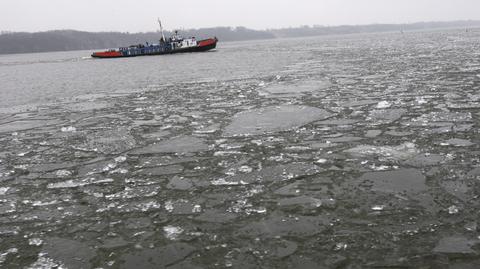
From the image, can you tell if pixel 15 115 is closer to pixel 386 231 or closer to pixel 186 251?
pixel 186 251

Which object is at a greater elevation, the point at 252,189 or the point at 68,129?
the point at 68,129

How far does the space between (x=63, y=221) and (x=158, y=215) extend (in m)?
0.83

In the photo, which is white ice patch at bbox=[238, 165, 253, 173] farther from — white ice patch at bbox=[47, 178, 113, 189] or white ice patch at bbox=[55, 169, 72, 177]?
white ice patch at bbox=[55, 169, 72, 177]

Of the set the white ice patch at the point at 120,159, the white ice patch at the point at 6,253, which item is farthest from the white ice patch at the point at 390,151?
the white ice patch at the point at 6,253

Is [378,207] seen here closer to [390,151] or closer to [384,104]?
[390,151]

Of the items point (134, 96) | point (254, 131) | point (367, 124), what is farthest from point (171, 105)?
point (367, 124)

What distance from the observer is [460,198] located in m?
3.36

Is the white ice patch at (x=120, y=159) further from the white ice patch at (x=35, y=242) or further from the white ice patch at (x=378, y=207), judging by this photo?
the white ice patch at (x=378, y=207)

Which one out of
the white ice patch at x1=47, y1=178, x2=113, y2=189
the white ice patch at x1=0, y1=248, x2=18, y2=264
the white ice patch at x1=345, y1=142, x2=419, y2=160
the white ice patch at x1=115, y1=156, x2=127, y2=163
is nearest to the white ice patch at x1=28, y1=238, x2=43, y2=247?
the white ice patch at x1=0, y1=248, x2=18, y2=264

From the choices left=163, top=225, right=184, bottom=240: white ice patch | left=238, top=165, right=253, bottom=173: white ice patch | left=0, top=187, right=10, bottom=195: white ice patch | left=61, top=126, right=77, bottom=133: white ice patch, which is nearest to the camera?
left=163, top=225, right=184, bottom=240: white ice patch

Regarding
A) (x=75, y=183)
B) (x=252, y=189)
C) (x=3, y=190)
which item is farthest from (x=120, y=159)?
(x=252, y=189)

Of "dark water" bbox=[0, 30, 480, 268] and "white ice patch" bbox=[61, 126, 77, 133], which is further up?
"white ice patch" bbox=[61, 126, 77, 133]

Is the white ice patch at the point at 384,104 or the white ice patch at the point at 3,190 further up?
the white ice patch at the point at 384,104

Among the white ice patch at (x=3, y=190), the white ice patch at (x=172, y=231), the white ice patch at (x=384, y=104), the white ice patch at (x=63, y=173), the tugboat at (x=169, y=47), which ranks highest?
the tugboat at (x=169, y=47)
